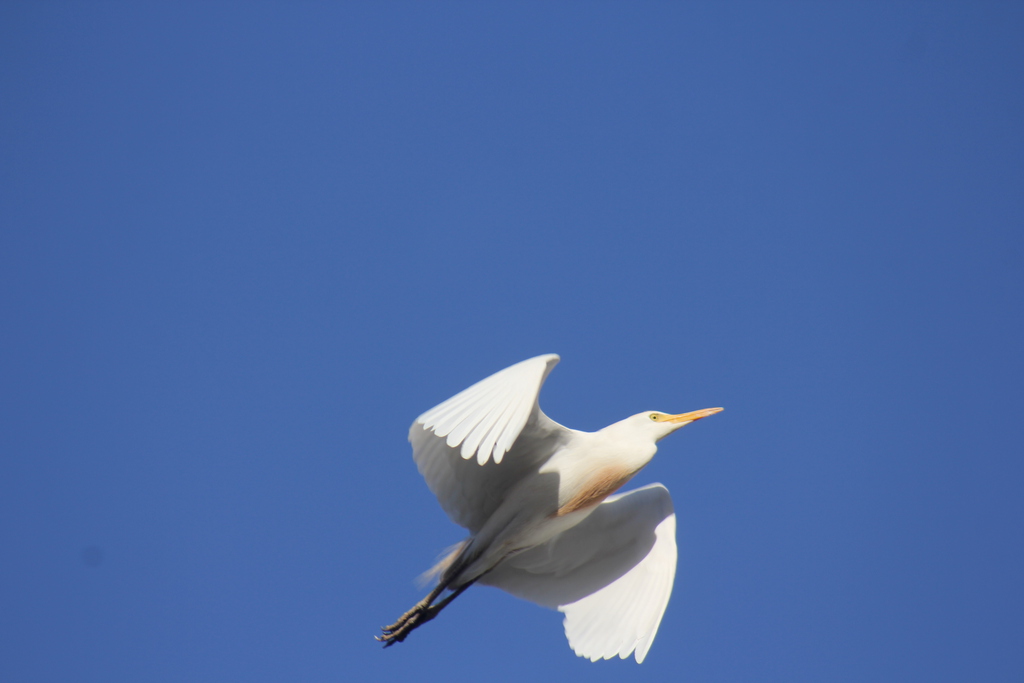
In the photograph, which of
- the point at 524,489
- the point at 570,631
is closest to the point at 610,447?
the point at 524,489

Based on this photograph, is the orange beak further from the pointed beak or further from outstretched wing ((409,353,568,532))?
outstretched wing ((409,353,568,532))

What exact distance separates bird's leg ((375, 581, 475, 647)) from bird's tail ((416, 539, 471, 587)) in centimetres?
15

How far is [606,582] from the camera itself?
6.59 meters

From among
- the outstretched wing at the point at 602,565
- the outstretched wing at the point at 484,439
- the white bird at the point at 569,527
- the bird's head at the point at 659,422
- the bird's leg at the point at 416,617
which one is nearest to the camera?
the outstretched wing at the point at 484,439

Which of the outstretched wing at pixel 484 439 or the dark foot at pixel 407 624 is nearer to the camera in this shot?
the outstretched wing at pixel 484 439

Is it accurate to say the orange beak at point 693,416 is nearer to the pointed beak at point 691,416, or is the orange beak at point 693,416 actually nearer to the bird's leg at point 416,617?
the pointed beak at point 691,416

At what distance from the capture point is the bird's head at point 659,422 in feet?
20.5

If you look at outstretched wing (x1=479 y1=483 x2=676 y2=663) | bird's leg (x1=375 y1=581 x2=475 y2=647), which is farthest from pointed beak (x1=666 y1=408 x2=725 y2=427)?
bird's leg (x1=375 y1=581 x2=475 y2=647)

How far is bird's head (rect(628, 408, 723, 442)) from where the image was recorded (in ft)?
20.5

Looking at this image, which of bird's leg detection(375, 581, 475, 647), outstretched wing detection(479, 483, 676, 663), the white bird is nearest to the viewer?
the white bird

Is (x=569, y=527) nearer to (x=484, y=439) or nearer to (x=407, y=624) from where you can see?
(x=407, y=624)

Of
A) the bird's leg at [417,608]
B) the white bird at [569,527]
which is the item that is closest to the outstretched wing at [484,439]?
the white bird at [569,527]

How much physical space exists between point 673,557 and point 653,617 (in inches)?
18.5

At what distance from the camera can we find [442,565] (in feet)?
20.5
